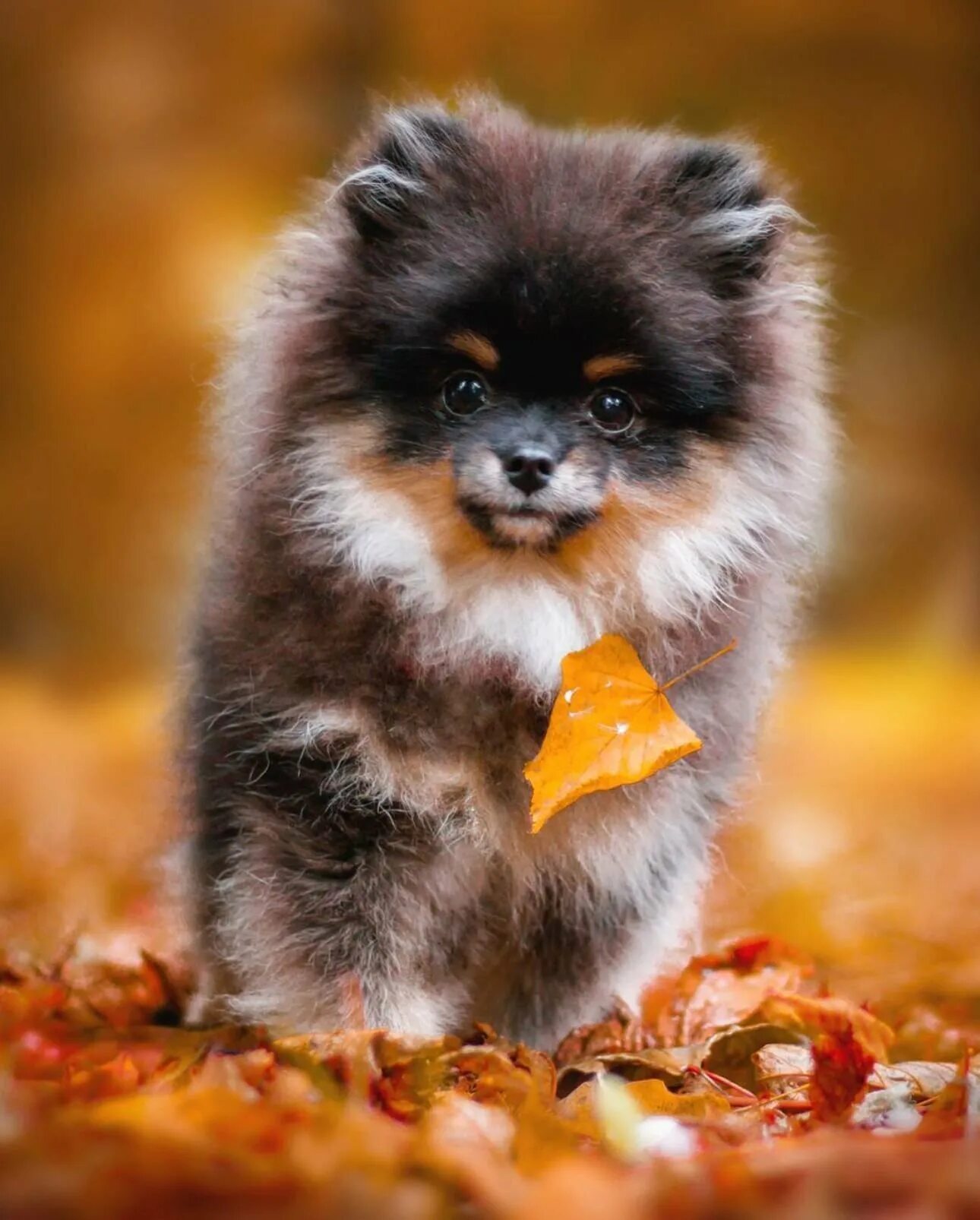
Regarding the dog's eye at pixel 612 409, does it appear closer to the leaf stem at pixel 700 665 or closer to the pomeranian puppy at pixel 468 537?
the pomeranian puppy at pixel 468 537

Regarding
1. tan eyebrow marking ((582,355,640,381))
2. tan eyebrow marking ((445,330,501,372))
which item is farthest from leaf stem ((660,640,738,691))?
tan eyebrow marking ((445,330,501,372))

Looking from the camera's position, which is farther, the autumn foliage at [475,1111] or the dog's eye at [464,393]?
the dog's eye at [464,393]

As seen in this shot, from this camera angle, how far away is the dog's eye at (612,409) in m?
2.71

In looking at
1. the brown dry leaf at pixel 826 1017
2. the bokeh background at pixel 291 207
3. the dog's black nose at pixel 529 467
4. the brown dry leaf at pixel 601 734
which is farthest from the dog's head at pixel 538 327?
the bokeh background at pixel 291 207

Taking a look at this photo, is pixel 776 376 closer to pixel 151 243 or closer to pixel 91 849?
pixel 91 849

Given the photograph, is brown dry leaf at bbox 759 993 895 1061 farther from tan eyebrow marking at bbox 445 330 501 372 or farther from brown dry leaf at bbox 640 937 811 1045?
tan eyebrow marking at bbox 445 330 501 372

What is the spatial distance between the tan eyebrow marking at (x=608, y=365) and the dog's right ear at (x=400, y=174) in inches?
20.0

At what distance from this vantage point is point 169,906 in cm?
365

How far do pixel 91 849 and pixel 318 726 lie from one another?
3238mm

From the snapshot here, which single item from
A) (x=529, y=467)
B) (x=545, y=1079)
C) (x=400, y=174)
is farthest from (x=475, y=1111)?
(x=400, y=174)

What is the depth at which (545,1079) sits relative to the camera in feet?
8.31

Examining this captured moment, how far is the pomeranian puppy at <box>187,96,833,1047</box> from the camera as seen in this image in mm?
2668

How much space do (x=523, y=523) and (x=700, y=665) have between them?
0.46 meters

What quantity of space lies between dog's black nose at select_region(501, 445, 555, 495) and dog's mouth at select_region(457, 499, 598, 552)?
4 centimetres
